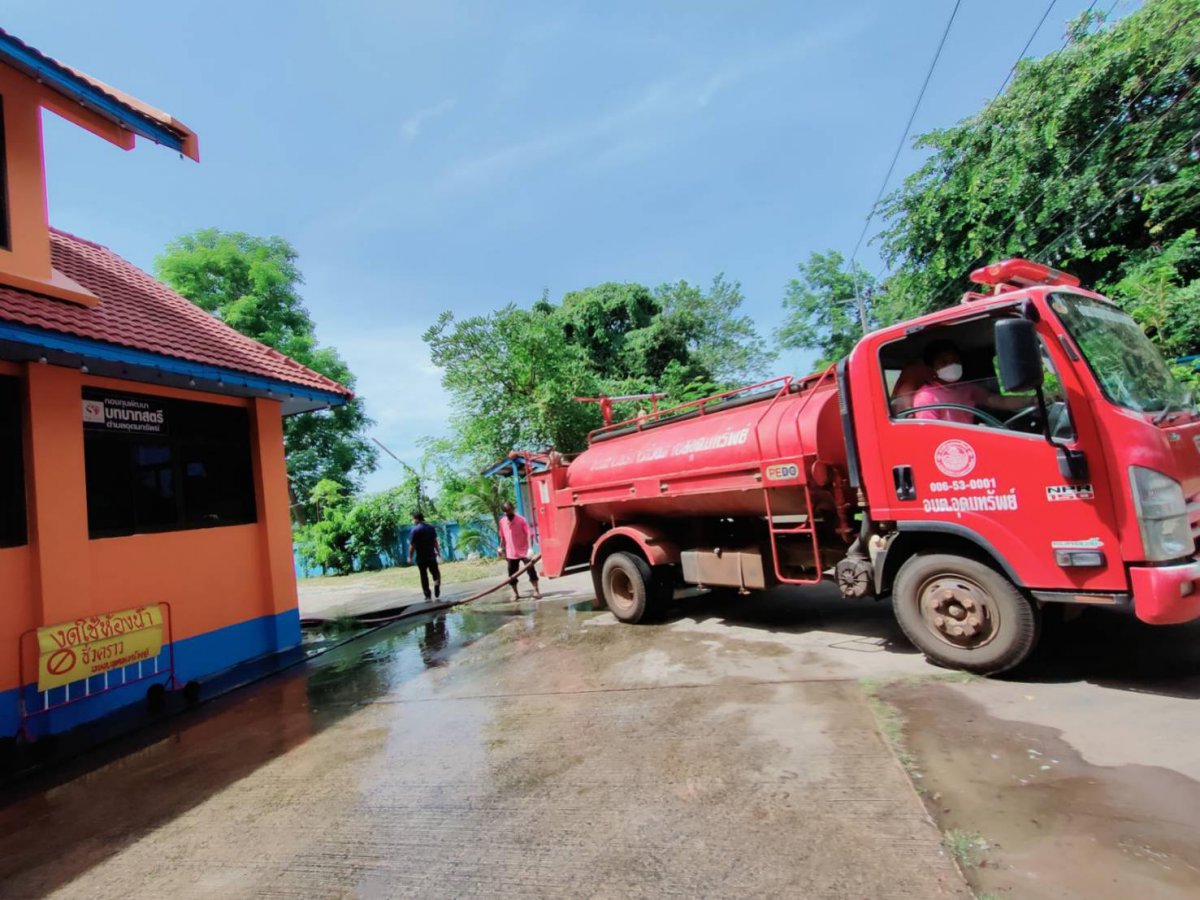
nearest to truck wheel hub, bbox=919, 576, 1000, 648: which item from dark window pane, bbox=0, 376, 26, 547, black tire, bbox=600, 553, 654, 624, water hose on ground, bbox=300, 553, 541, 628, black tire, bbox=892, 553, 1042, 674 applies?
black tire, bbox=892, 553, 1042, 674

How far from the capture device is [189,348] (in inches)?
254

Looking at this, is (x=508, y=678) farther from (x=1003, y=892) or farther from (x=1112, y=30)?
(x=1112, y=30)

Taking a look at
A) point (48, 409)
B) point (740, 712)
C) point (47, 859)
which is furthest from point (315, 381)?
point (740, 712)

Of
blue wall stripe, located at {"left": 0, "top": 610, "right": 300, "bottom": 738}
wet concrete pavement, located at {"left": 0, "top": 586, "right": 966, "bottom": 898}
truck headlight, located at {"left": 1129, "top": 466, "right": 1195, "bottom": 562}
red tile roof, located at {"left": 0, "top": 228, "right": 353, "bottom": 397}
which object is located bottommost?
wet concrete pavement, located at {"left": 0, "top": 586, "right": 966, "bottom": 898}

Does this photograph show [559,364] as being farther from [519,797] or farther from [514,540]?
[519,797]

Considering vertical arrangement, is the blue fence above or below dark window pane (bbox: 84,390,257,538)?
below

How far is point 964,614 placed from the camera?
4.19 m

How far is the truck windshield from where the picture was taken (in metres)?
3.71

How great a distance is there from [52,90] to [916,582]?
9.49 metres

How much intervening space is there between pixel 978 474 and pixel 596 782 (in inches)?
128

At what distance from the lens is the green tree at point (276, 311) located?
2303 centimetres

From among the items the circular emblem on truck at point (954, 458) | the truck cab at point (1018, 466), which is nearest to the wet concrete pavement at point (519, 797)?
the truck cab at point (1018, 466)

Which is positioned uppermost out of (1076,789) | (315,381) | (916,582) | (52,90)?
(52,90)

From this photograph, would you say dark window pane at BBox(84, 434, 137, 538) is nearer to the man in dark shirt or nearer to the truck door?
the man in dark shirt
